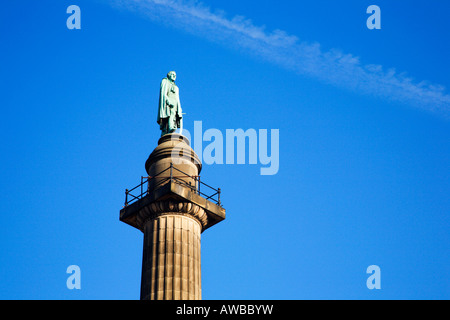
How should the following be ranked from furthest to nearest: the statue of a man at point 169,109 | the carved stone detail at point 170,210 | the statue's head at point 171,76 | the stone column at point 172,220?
the statue's head at point 171,76 → the statue of a man at point 169,109 → the carved stone detail at point 170,210 → the stone column at point 172,220

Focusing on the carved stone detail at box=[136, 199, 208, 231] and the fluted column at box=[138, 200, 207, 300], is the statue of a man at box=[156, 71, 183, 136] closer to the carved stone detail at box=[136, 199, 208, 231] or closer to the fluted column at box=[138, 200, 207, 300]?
the carved stone detail at box=[136, 199, 208, 231]

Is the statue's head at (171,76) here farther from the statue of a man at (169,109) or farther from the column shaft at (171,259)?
the column shaft at (171,259)

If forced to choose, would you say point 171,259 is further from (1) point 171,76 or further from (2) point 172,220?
(1) point 171,76

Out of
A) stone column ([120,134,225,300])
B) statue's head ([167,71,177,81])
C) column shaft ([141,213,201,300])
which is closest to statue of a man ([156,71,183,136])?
statue's head ([167,71,177,81])

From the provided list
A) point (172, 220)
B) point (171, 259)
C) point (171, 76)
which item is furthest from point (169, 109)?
point (171, 259)

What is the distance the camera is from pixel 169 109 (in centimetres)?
3978

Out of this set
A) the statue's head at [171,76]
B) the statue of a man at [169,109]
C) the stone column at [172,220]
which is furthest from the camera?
the statue's head at [171,76]

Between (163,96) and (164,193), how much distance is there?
25.3 feet

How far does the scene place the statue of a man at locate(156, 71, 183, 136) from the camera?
130ft

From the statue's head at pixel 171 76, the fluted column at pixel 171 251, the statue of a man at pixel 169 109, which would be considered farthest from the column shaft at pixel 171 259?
the statue's head at pixel 171 76

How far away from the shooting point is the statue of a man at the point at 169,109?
130 feet
